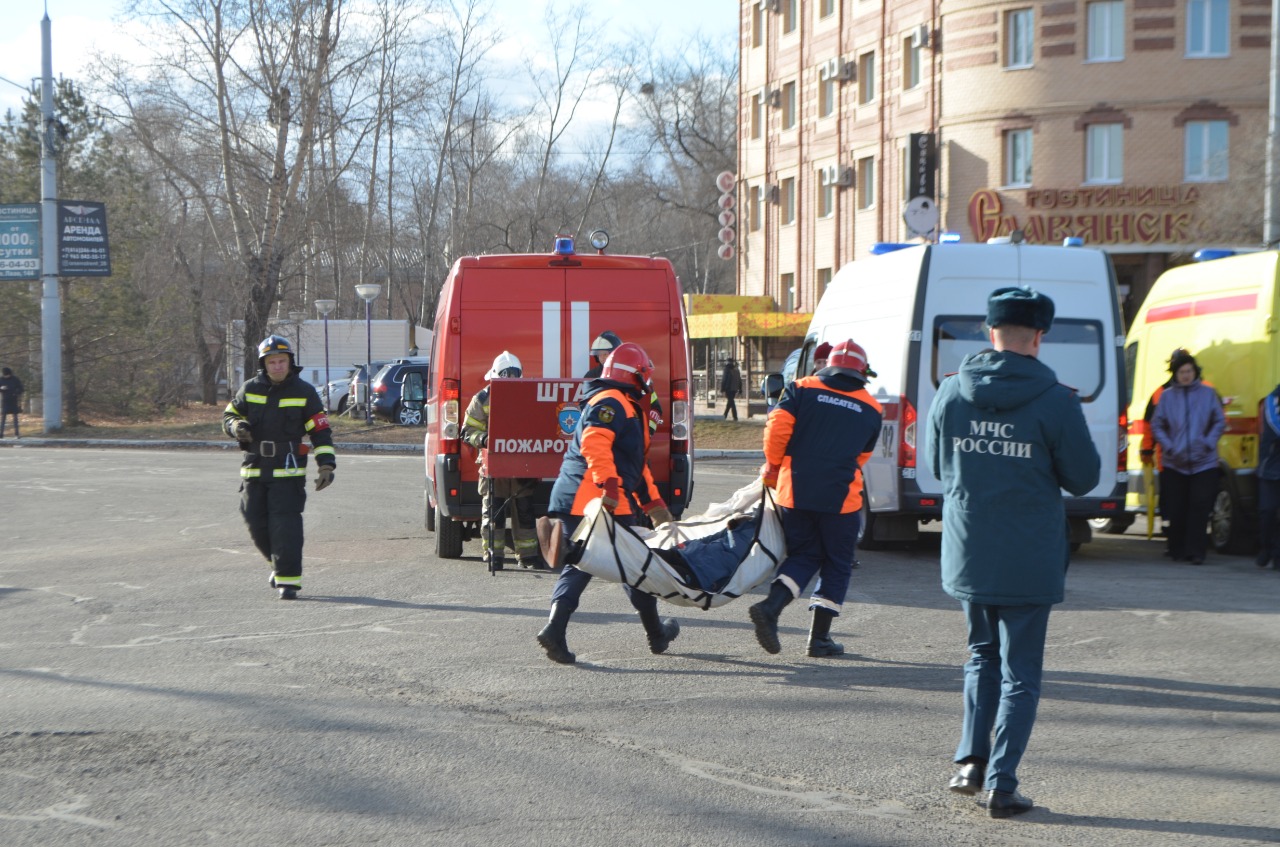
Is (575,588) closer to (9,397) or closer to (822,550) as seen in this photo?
(822,550)

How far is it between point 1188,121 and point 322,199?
67.4 feet

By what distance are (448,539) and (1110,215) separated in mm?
25675

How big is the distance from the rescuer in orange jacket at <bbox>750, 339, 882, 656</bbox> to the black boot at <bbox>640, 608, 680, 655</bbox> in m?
0.54

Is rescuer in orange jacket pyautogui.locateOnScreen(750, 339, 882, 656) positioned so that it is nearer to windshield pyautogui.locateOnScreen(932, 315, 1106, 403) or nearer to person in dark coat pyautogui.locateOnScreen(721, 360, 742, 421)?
windshield pyautogui.locateOnScreen(932, 315, 1106, 403)

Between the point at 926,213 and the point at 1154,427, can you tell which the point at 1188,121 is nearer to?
the point at 926,213

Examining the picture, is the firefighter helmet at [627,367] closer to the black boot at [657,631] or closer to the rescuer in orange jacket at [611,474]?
the rescuer in orange jacket at [611,474]

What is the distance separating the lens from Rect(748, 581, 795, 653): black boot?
24.8 feet

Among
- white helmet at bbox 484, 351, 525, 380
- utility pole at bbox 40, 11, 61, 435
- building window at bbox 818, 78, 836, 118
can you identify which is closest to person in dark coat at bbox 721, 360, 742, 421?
building window at bbox 818, 78, 836, 118

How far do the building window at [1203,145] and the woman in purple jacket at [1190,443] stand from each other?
75.6 feet

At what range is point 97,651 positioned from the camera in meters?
8.00

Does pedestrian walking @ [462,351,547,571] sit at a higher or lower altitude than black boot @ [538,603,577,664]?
higher

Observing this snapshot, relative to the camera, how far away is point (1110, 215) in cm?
3378

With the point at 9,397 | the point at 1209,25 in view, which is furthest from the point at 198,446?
the point at 1209,25

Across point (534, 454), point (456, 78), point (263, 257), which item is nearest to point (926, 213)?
point (534, 454)
